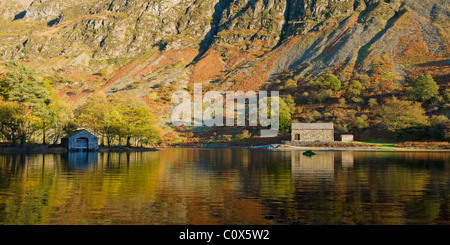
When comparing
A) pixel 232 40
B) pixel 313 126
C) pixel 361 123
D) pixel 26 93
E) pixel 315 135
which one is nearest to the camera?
pixel 26 93

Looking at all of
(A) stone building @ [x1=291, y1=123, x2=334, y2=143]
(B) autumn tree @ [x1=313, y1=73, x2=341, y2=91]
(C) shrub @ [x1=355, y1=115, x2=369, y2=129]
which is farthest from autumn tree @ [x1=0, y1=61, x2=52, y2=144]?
(B) autumn tree @ [x1=313, y1=73, x2=341, y2=91]

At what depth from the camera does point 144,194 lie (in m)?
16.0

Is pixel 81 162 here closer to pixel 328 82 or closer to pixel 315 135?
pixel 315 135

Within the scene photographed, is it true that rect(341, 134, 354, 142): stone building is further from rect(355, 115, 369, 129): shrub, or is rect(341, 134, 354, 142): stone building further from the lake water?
the lake water

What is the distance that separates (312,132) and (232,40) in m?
99.3

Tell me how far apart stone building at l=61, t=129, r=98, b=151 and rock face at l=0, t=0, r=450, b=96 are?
232 ft

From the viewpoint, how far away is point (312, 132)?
246 feet

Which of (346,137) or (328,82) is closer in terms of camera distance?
(346,137)

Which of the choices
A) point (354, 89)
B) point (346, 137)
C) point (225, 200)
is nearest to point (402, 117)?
point (346, 137)

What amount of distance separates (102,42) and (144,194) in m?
172

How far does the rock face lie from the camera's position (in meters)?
122

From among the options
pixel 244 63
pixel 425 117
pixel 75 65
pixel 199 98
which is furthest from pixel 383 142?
pixel 75 65

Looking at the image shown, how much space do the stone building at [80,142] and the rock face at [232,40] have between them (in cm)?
7086
